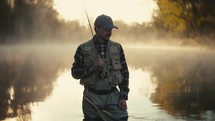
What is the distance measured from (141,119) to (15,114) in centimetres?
250

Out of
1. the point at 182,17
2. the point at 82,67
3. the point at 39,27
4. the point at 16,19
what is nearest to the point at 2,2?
the point at 16,19

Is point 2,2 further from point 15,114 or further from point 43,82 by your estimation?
point 15,114

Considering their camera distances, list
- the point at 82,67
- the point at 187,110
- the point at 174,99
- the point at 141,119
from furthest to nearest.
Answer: the point at 174,99 → the point at 187,110 → the point at 141,119 → the point at 82,67

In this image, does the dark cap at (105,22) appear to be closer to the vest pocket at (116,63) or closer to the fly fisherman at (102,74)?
the fly fisherman at (102,74)

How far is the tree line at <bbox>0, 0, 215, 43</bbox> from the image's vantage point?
5750cm

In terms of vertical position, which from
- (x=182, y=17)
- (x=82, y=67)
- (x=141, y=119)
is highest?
(x=182, y=17)

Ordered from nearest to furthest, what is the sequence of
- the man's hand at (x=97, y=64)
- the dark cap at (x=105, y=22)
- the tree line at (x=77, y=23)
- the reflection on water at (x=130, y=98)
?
1. the man's hand at (x=97, y=64)
2. the dark cap at (x=105, y=22)
3. the reflection on water at (x=130, y=98)
4. the tree line at (x=77, y=23)

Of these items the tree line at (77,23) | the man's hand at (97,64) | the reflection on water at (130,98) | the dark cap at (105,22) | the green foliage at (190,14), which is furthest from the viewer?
the tree line at (77,23)

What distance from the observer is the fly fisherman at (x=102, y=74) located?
7.32m

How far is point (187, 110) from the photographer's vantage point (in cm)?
1435

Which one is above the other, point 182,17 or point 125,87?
point 182,17

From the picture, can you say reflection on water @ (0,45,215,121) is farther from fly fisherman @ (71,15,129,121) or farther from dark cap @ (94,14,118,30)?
dark cap @ (94,14,118,30)

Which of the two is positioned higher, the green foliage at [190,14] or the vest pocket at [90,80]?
the green foliage at [190,14]

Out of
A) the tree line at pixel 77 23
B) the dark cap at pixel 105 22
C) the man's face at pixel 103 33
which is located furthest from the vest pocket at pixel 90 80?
the tree line at pixel 77 23
